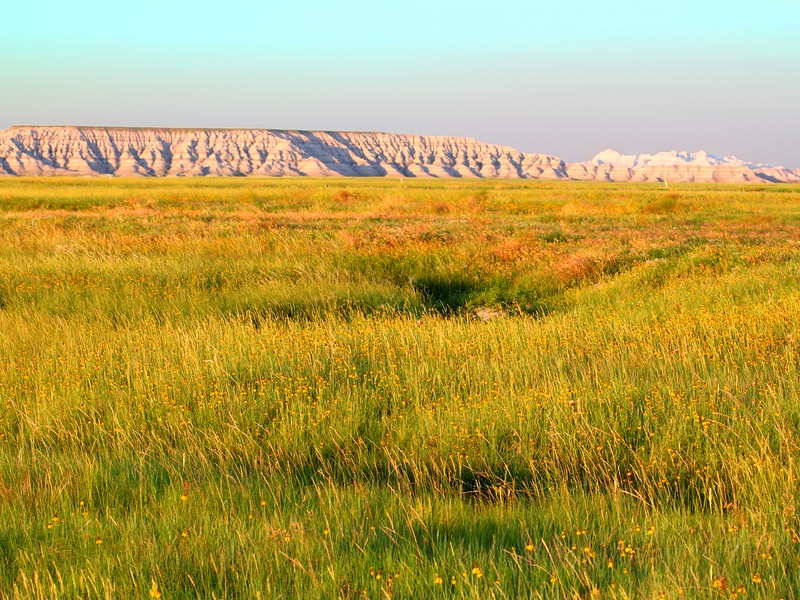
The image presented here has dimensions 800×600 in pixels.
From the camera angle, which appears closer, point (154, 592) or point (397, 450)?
point (154, 592)

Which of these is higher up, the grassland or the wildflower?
the wildflower

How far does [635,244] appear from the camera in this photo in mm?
17766

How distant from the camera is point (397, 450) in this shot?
4.81 metres

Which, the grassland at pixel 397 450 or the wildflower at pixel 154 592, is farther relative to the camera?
the grassland at pixel 397 450

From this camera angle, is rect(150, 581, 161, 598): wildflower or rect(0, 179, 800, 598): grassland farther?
rect(0, 179, 800, 598): grassland

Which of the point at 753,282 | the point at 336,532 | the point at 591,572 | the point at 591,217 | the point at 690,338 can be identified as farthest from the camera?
the point at 591,217

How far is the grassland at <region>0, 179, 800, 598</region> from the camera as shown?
10.2 ft

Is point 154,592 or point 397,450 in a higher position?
point 154,592

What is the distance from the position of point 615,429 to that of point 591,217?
87.2 ft

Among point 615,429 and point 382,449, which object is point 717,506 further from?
point 382,449

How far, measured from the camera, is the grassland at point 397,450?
3.11 m

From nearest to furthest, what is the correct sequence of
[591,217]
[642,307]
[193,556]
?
1. [193,556]
2. [642,307]
3. [591,217]

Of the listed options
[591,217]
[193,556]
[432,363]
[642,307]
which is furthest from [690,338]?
[591,217]

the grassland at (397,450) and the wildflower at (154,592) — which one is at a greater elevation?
the wildflower at (154,592)
